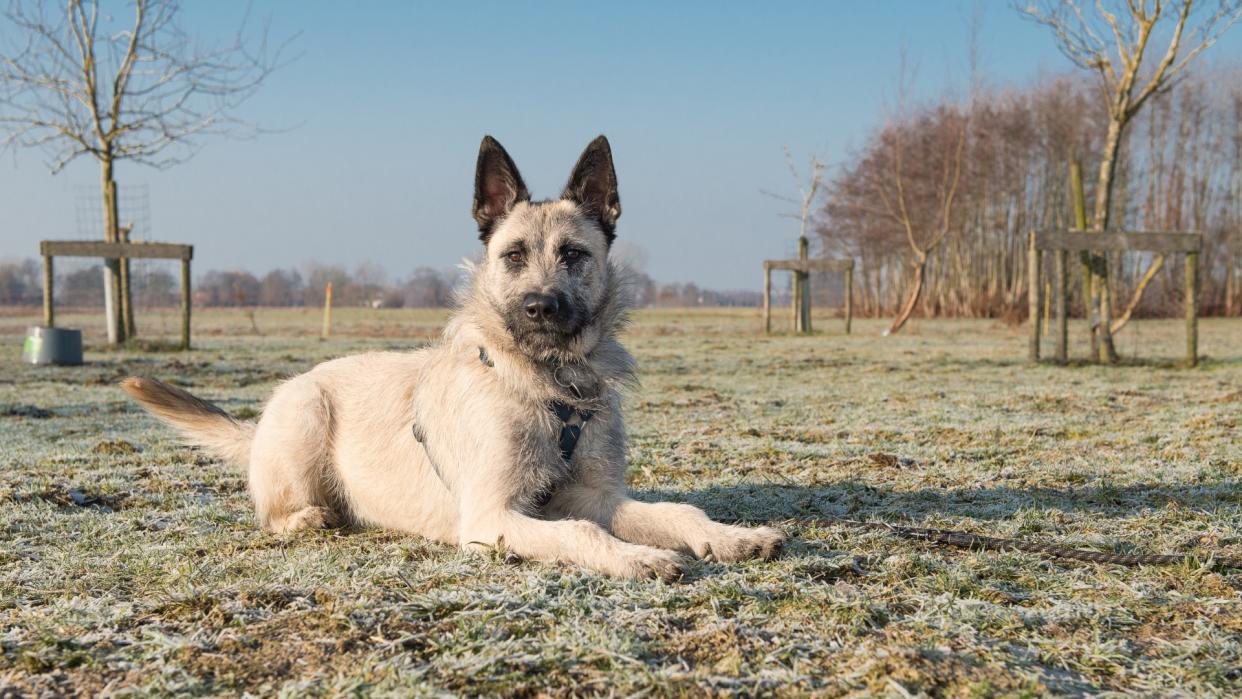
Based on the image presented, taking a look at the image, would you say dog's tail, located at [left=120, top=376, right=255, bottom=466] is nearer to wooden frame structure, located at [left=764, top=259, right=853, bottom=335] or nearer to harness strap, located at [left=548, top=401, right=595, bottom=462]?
harness strap, located at [left=548, top=401, right=595, bottom=462]

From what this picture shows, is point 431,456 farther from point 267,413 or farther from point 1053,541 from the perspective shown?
point 1053,541

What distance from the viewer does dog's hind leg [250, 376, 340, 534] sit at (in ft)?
14.8

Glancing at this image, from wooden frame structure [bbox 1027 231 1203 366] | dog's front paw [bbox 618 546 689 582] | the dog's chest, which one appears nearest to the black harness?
the dog's chest

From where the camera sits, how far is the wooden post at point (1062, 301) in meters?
14.5

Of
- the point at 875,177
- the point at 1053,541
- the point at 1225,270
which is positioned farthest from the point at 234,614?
the point at 1225,270

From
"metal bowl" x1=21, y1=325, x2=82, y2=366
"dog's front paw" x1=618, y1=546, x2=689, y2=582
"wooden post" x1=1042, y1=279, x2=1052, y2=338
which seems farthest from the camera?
"wooden post" x1=1042, y1=279, x2=1052, y2=338

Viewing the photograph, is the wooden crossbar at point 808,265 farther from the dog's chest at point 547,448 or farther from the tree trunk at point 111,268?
the dog's chest at point 547,448

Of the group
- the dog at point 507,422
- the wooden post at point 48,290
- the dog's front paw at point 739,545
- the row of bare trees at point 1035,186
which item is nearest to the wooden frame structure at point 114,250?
the wooden post at point 48,290

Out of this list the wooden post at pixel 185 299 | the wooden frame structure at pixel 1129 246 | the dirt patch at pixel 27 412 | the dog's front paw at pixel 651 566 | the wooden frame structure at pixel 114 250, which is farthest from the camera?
the wooden post at pixel 185 299

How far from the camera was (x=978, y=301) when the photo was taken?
42.9 metres

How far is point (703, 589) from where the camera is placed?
307cm

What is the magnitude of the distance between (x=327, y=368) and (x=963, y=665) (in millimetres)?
3686

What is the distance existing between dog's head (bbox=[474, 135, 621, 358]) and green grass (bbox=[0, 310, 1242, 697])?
1.10 m

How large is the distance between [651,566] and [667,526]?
0.47 m
